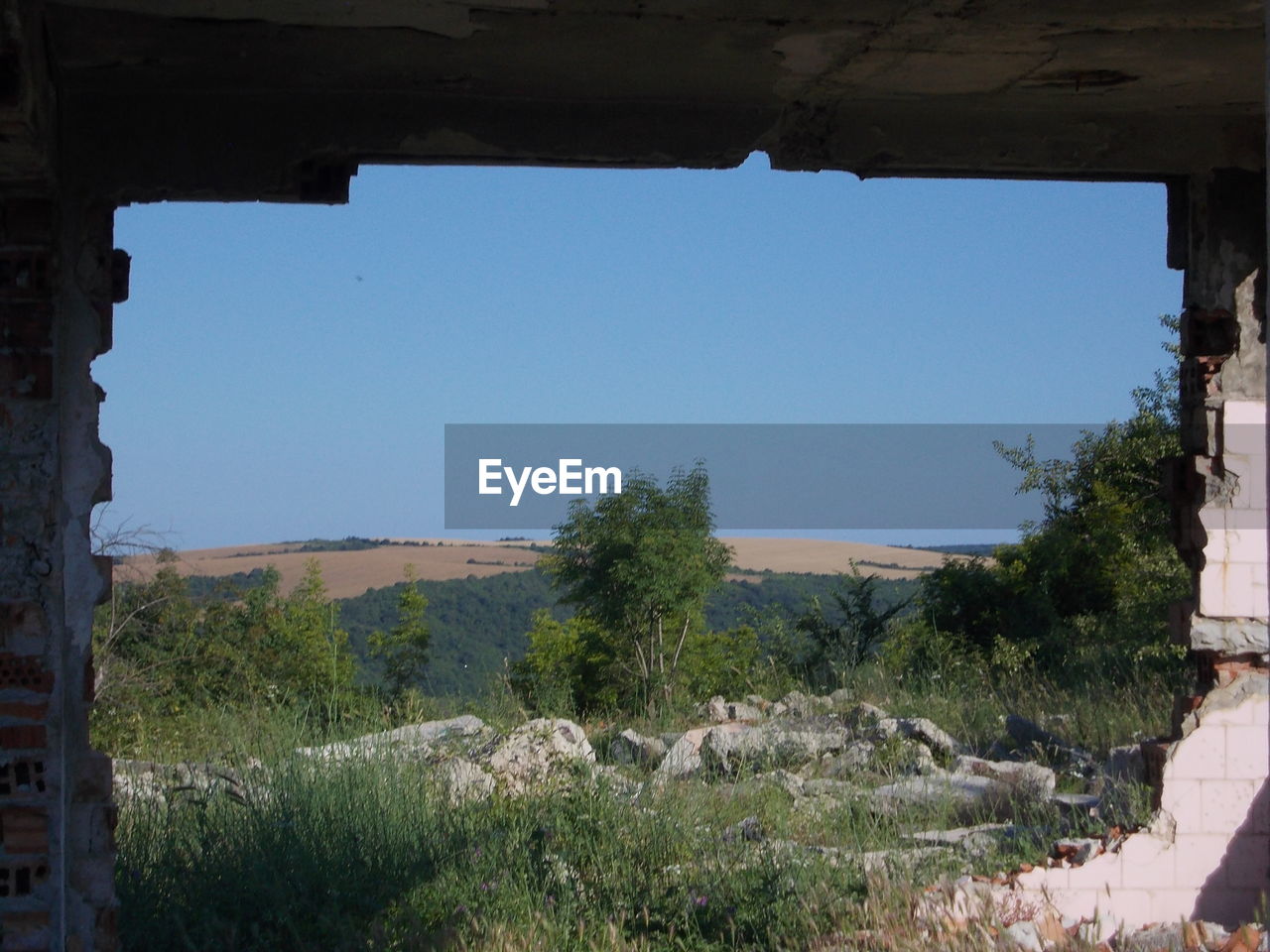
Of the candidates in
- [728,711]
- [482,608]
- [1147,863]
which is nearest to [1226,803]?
[1147,863]

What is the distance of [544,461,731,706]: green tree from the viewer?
562 inches

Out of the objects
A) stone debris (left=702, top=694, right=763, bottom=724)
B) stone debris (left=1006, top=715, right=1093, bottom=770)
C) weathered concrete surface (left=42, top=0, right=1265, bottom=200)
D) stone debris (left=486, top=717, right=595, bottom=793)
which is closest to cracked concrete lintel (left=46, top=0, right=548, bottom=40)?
weathered concrete surface (left=42, top=0, right=1265, bottom=200)

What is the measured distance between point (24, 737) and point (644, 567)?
10884 mm

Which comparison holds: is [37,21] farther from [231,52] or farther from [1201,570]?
[1201,570]

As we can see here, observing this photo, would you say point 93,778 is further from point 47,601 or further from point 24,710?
point 47,601

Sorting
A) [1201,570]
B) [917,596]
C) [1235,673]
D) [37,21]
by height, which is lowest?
[917,596]

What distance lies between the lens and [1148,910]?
4.51 metres

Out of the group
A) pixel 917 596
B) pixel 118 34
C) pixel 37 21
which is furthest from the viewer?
pixel 917 596

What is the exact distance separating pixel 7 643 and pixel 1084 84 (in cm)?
395

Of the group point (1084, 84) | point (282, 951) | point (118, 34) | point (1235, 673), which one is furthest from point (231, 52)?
point (1235, 673)

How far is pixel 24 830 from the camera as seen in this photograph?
11.4ft

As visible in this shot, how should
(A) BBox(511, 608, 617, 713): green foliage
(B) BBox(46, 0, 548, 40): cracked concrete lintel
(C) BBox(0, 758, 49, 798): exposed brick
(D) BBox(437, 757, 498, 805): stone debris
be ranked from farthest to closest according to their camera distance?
(A) BBox(511, 608, 617, 713): green foliage → (D) BBox(437, 757, 498, 805): stone debris → (C) BBox(0, 758, 49, 798): exposed brick → (B) BBox(46, 0, 548, 40): cracked concrete lintel

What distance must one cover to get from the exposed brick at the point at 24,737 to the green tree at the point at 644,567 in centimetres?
1071

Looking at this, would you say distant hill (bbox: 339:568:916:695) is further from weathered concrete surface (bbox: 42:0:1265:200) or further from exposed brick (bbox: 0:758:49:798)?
weathered concrete surface (bbox: 42:0:1265:200)
